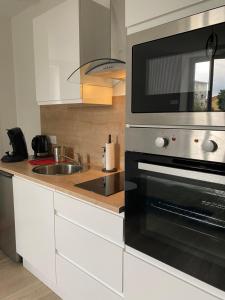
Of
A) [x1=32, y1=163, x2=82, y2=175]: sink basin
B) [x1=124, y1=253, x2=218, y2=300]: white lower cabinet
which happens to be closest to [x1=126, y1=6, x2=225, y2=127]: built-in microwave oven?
[x1=124, y1=253, x2=218, y2=300]: white lower cabinet

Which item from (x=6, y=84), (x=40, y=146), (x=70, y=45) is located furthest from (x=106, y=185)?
(x=6, y=84)

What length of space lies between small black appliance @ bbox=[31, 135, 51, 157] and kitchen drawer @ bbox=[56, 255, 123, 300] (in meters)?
1.08

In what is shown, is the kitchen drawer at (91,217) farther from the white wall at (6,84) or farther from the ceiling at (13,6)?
the ceiling at (13,6)

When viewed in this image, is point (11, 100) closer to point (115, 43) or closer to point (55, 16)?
point (55, 16)

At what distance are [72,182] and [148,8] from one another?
108cm

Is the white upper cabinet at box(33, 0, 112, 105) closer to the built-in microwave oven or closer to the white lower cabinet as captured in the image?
the built-in microwave oven

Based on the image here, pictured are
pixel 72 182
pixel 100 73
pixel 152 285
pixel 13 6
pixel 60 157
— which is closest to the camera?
pixel 152 285

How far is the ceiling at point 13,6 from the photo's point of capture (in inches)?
89.1

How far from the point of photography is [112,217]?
1.22 metres

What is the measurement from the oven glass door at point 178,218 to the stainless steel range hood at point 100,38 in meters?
0.77

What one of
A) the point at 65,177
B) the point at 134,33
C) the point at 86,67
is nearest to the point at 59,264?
the point at 65,177

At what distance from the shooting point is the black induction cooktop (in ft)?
4.59

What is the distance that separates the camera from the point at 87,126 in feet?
6.89

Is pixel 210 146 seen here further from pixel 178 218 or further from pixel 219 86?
pixel 178 218
